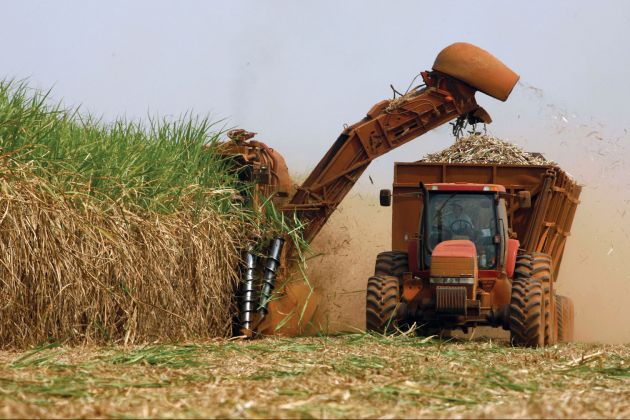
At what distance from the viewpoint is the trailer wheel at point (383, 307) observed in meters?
12.4

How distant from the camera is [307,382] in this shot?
7.63 meters

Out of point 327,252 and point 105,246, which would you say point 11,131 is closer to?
point 105,246

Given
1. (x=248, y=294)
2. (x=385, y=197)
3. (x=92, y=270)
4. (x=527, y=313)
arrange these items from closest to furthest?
(x=92, y=270)
(x=527, y=313)
(x=385, y=197)
(x=248, y=294)

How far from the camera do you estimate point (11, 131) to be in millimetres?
11148

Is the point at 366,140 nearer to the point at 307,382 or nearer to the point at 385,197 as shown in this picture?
the point at 385,197

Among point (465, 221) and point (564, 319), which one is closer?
point (465, 221)

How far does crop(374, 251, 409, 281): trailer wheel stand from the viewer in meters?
13.2

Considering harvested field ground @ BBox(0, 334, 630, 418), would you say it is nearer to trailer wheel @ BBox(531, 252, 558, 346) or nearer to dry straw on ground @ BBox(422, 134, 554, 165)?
trailer wheel @ BBox(531, 252, 558, 346)

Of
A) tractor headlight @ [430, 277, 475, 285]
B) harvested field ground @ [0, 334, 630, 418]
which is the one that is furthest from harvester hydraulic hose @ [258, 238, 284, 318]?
tractor headlight @ [430, 277, 475, 285]

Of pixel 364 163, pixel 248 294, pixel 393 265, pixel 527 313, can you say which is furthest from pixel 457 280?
pixel 364 163

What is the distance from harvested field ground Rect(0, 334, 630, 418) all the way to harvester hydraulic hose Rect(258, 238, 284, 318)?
2.09 meters

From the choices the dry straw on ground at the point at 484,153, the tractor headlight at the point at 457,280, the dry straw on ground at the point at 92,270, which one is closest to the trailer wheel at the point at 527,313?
the tractor headlight at the point at 457,280

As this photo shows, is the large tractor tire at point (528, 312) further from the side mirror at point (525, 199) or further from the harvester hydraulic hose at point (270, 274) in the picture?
the harvester hydraulic hose at point (270, 274)

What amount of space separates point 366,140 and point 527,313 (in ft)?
11.4
